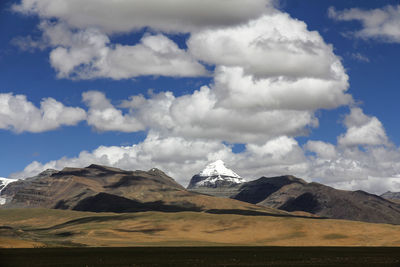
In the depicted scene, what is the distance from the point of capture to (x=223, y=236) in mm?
199625

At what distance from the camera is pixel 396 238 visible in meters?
171

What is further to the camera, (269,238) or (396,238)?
(269,238)

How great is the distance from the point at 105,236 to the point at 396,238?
99.2m

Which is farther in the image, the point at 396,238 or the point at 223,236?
the point at 223,236
